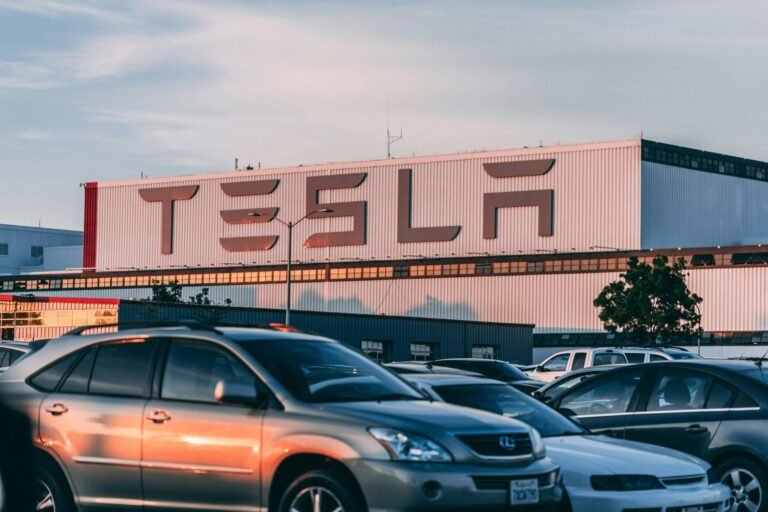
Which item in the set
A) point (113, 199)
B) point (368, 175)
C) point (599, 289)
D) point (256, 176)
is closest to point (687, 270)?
point (599, 289)

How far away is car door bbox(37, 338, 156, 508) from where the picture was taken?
1090cm

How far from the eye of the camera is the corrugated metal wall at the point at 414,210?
9475 centimetres

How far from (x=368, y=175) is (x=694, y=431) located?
89.7 m

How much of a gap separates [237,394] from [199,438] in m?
0.47

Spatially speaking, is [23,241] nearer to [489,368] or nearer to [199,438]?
[489,368]

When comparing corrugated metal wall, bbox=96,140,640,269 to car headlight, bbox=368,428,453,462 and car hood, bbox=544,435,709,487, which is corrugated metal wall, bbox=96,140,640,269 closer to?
car hood, bbox=544,435,709,487

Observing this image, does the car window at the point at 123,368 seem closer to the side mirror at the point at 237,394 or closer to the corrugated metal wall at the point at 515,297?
the side mirror at the point at 237,394

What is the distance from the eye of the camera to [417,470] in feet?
31.9

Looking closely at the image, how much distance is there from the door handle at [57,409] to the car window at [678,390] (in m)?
6.08

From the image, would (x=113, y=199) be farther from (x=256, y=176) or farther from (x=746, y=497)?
(x=746, y=497)

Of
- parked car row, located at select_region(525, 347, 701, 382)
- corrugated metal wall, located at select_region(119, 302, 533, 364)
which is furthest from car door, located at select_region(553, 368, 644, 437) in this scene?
corrugated metal wall, located at select_region(119, 302, 533, 364)

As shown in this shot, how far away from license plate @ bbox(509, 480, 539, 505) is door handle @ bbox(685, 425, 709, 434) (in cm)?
445

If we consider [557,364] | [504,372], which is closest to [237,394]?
[504,372]

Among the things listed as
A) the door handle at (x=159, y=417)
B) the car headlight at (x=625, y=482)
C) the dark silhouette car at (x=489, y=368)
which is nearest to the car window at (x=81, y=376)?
the door handle at (x=159, y=417)
